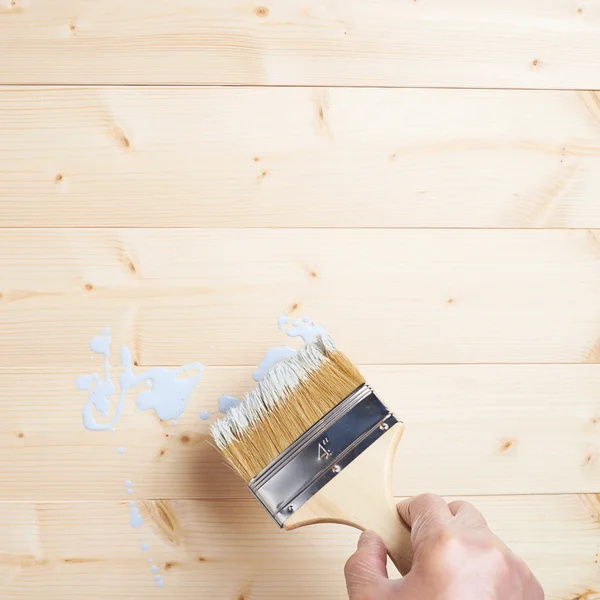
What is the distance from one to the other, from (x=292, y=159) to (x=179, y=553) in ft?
1.64

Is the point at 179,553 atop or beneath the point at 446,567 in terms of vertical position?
atop

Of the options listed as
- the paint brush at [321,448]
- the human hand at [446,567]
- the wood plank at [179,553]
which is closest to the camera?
the human hand at [446,567]

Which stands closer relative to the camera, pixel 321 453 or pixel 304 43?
pixel 321 453

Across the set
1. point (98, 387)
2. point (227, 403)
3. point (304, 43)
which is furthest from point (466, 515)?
point (304, 43)

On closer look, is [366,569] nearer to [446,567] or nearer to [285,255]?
[446,567]

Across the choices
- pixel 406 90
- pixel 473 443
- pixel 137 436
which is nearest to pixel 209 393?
pixel 137 436

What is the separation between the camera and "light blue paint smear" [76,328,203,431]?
78 centimetres

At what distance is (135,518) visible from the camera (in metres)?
0.77

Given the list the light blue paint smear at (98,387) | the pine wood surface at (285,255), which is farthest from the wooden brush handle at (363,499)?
the light blue paint smear at (98,387)

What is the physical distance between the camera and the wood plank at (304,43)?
804 mm

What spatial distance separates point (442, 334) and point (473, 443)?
138 millimetres

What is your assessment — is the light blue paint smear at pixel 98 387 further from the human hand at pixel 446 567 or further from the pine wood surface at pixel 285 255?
the human hand at pixel 446 567

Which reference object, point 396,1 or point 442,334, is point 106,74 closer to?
point 396,1

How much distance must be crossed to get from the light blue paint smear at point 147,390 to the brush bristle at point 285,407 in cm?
11
